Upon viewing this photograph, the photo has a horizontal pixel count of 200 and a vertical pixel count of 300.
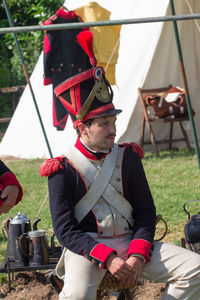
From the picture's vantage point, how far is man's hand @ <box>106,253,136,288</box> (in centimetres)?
265

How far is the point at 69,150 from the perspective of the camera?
300cm

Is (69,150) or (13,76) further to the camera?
(13,76)

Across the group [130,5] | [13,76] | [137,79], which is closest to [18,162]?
[137,79]

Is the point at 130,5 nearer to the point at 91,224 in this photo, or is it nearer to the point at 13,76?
the point at 91,224

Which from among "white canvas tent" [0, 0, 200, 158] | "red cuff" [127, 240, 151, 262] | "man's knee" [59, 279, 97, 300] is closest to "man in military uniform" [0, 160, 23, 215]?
"man's knee" [59, 279, 97, 300]

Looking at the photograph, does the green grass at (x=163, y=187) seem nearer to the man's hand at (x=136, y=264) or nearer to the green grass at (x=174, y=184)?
the green grass at (x=174, y=184)

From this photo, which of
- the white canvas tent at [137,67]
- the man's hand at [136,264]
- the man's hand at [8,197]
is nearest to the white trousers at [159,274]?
the man's hand at [136,264]

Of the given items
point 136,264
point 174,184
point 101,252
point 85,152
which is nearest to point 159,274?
point 136,264

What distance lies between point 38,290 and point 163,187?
9.73ft

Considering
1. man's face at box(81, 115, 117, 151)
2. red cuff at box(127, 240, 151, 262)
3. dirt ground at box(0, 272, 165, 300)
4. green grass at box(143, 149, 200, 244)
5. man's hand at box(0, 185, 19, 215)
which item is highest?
man's face at box(81, 115, 117, 151)

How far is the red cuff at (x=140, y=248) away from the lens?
275cm

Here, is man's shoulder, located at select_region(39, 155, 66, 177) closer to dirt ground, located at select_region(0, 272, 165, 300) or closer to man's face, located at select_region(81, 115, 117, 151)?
man's face, located at select_region(81, 115, 117, 151)

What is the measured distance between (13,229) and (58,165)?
113cm

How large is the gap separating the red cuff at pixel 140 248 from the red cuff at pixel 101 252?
0.10 metres
